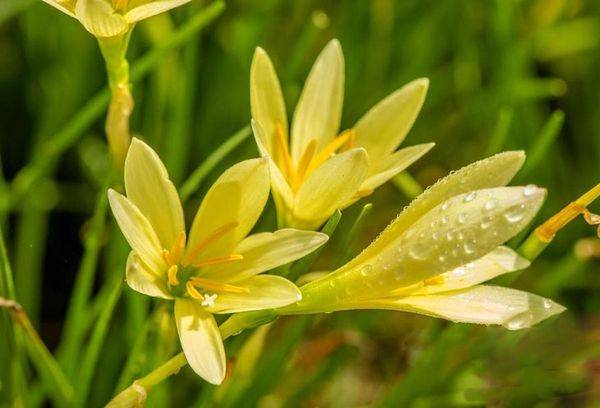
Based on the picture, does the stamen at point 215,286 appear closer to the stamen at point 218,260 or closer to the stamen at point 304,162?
the stamen at point 218,260

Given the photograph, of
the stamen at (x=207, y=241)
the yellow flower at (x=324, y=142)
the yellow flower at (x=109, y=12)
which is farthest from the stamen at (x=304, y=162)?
the yellow flower at (x=109, y=12)

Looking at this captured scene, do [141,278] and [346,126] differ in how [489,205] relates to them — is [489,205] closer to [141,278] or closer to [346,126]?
[141,278]

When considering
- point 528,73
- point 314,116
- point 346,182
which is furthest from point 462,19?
point 346,182

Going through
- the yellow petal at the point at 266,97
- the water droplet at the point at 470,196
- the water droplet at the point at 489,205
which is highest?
the yellow petal at the point at 266,97

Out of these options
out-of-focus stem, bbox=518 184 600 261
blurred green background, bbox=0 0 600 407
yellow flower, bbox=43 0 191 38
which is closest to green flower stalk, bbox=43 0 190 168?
yellow flower, bbox=43 0 191 38

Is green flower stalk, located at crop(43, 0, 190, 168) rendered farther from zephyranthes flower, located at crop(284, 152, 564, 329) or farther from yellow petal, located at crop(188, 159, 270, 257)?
zephyranthes flower, located at crop(284, 152, 564, 329)

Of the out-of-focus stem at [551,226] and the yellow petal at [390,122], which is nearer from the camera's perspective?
the out-of-focus stem at [551,226]

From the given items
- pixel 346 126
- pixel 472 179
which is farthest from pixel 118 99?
pixel 346 126
